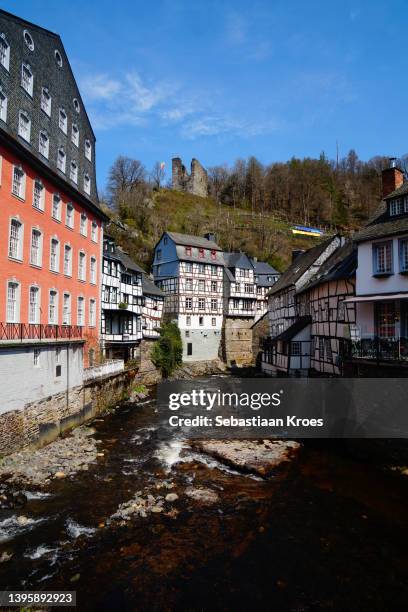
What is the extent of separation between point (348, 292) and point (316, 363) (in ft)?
19.8

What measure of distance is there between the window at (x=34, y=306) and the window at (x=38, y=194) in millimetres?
4372

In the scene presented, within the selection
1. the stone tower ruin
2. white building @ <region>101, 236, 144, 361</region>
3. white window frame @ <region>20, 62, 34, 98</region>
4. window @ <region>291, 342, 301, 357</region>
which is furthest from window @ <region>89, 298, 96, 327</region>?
the stone tower ruin

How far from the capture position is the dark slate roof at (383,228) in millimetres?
16047

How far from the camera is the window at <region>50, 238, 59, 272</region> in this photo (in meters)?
21.3

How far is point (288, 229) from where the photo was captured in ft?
244

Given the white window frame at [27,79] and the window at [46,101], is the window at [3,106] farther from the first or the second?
the window at [46,101]

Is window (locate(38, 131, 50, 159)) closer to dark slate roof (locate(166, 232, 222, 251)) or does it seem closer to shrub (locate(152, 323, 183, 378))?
shrub (locate(152, 323, 183, 378))

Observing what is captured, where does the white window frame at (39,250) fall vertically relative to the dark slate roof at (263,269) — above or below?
below

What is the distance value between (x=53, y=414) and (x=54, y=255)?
894 centimetres

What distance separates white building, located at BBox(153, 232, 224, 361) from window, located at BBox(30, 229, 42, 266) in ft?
82.4

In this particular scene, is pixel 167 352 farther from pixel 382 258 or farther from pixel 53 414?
pixel 382 258

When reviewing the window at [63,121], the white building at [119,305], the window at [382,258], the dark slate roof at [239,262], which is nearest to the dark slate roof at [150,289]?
the white building at [119,305]

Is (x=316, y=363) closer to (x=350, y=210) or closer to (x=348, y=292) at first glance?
(x=348, y=292)

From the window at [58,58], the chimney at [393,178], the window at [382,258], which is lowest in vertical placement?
the window at [382,258]
